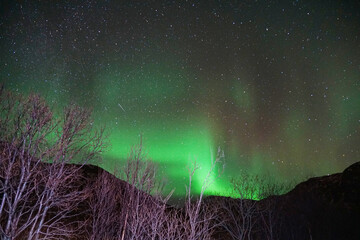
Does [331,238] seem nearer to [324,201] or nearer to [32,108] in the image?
[324,201]

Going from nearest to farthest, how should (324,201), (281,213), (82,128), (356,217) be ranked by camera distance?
(82,128), (356,217), (281,213), (324,201)

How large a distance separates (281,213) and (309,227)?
4.51m

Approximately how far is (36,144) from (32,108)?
1618mm

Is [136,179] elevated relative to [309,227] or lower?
elevated

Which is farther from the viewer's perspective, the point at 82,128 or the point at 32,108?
the point at 82,128

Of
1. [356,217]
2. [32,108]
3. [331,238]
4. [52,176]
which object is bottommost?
[331,238]

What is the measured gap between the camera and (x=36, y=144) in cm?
1051

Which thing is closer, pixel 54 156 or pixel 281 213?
pixel 54 156

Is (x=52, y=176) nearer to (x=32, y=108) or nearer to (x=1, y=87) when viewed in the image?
(x=32, y=108)

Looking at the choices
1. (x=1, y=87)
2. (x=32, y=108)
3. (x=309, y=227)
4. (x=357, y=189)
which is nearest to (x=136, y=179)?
(x=32, y=108)

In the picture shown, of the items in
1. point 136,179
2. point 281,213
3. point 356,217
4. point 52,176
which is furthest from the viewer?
point 281,213

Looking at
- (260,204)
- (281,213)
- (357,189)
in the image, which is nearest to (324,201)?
(357,189)

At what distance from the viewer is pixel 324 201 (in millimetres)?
38219

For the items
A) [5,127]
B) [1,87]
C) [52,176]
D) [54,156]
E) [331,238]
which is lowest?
[331,238]
